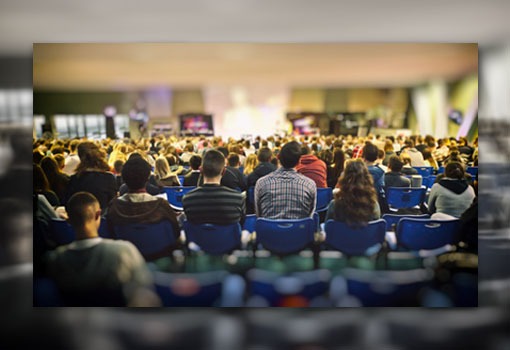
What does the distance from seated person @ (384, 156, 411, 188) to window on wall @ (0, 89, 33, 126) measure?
8.95 feet

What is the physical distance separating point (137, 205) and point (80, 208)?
43 cm

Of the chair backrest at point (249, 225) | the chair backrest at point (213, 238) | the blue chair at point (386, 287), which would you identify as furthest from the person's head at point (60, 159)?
the blue chair at point (386, 287)

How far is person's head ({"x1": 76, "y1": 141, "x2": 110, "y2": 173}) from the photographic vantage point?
477cm

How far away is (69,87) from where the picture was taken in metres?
4.74

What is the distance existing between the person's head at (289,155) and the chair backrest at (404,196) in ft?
2.42

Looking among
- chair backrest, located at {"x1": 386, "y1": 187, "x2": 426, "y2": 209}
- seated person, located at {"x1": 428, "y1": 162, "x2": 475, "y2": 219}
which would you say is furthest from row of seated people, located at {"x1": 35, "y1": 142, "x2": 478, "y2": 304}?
seated person, located at {"x1": 428, "y1": 162, "x2": 475, "y2": 219}

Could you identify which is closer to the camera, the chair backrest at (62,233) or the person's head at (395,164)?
the chair backrest at (62,233)

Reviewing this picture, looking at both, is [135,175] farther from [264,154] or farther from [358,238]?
[358,238]

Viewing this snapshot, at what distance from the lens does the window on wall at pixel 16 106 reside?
15.6ft

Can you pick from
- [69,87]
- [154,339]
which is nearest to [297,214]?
[154,339]

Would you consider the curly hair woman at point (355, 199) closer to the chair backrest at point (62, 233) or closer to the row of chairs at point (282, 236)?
the row of chairs at point (282, 236)

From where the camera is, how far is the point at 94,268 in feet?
15.4

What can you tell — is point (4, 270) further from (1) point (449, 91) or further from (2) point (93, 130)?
(1) point (449, 91)

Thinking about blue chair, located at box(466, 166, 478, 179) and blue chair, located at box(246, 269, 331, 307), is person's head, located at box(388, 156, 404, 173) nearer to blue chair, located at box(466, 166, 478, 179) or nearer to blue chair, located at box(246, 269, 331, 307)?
blue chair, located at box(466, 166, 478, 179)
